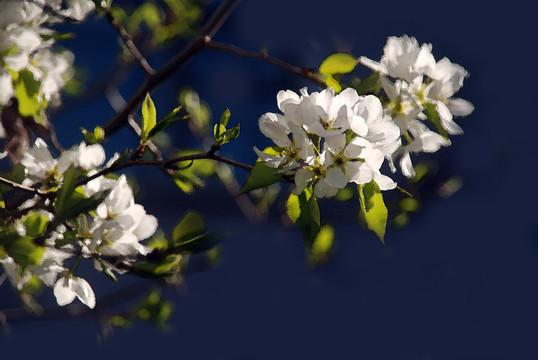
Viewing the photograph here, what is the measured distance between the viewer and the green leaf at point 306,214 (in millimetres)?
702

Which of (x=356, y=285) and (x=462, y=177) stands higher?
(x=462, y=177)

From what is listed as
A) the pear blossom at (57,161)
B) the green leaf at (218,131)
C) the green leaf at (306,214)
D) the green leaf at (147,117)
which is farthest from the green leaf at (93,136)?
the green leaf at (306,214)

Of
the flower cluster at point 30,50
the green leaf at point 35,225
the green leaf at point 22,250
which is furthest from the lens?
the flower cluster at point 30,50

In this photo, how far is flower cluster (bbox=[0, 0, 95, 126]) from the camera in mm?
833

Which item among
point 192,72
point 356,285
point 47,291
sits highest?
point 192,72

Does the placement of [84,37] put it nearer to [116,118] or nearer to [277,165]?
[116,118]

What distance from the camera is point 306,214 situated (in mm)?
705

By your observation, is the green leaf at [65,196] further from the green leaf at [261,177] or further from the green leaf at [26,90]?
the green leaf at [26,90]

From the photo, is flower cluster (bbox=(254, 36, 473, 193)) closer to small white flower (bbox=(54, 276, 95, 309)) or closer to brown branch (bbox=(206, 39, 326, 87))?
brown branch (bbox=(206, 39, 326, 87))

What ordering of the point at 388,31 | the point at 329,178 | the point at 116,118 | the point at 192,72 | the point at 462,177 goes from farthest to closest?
the point at 192,72, the point at 388,31, the point at 462,177, the point at 116,118, the point at 329,178

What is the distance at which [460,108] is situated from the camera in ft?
2.86

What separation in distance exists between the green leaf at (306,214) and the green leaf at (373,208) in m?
0.05

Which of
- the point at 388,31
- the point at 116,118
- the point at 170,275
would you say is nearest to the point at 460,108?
the point at 170,275

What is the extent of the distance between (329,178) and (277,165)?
6 centimetres
